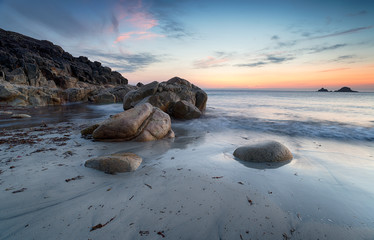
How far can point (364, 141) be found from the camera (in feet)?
20.5

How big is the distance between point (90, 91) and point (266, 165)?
2873 centimetres

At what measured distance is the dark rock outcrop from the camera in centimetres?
1609

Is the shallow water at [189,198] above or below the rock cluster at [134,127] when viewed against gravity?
below

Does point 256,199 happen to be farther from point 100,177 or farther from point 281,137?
point 281,137

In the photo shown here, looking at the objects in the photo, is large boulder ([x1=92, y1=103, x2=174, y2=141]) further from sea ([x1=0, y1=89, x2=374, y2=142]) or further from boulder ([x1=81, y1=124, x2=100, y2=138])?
sea ([x1=0, y1=89, x2=374, y2=142])

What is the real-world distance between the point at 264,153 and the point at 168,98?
809 cm

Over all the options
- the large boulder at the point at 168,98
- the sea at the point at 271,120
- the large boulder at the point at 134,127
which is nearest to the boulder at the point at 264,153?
the large boulder at the point at 134,127

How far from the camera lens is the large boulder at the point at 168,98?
1056cm

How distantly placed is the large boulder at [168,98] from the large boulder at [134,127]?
14.6ft

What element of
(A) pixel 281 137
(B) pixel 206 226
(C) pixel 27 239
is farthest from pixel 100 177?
(A) pixel 281 137

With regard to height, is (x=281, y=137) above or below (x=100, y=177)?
below

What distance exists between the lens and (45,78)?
29.2 meters

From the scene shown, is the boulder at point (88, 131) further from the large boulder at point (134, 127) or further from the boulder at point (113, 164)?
the boulder at point (113, 164)

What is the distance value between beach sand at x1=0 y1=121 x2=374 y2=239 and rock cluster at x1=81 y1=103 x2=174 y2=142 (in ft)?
3.56
